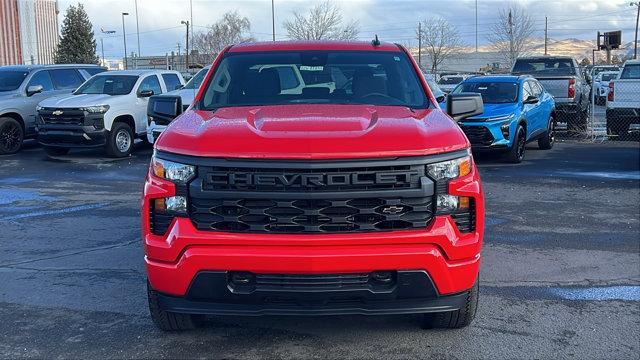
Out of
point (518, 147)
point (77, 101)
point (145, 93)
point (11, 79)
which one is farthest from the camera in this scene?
point (11, 79)

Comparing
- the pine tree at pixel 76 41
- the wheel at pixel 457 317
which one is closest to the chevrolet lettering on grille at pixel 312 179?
the wheel at pixel 457 317

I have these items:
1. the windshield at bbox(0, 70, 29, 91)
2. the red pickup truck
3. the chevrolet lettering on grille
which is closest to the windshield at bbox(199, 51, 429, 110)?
the red pickup truck

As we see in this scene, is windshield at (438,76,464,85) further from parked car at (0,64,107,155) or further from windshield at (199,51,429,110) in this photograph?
windshield at (199,51,429,110)

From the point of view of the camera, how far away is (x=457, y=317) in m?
4.43

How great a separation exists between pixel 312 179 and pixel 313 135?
283 millimetres

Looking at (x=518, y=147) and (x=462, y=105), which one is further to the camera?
(x=518, y=147)

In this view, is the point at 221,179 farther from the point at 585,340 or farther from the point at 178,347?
the point at 585,340

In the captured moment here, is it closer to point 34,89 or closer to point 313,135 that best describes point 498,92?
point 34,89

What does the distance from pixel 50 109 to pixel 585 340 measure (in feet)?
40.8

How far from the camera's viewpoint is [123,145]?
48.8 ft

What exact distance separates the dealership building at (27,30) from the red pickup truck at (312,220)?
5453 centimetres

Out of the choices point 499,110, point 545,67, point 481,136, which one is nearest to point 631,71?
point 545,67

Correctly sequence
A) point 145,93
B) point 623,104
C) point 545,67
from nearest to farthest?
1. point 145,93
2. point 623,104
3. point 545,67

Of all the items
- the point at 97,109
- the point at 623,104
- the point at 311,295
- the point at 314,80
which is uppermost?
the point at 314,80
